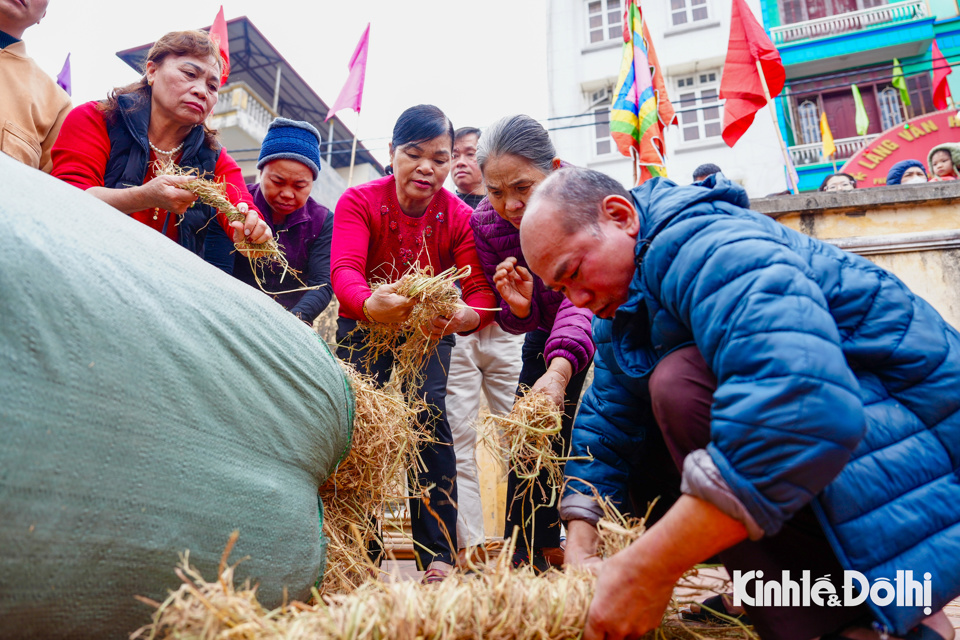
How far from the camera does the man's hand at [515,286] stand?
98.3 inches

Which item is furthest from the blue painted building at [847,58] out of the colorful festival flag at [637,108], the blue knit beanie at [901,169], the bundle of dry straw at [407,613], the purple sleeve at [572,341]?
the bundle of dry straw at [407,613]

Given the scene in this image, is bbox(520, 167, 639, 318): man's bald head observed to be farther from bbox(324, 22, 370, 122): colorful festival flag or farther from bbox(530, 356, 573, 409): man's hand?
bbox(324, 22, 370, 122): colorful festival flag

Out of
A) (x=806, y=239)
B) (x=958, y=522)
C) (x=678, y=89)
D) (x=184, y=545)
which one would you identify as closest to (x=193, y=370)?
(x=184, y=545)

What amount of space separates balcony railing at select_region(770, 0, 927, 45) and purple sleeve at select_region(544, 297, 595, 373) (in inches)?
611

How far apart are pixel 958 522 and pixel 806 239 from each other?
670 millimetres

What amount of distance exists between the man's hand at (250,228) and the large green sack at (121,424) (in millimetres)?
1137

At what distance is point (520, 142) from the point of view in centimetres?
245

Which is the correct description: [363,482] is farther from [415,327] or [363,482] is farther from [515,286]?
[515,286]

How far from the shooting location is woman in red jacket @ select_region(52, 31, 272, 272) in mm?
2213

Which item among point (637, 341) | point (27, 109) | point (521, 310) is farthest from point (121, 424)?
point (27, 109)

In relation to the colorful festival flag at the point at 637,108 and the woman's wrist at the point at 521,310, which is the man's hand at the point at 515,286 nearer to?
the woman's wrist at the point at 521,310

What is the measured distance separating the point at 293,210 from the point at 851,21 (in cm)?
1635

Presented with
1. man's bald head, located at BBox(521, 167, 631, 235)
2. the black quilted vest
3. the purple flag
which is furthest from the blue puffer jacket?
the purple flag

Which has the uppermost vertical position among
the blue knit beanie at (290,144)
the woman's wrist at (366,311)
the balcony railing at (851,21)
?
the balcony railing at (851,21)
